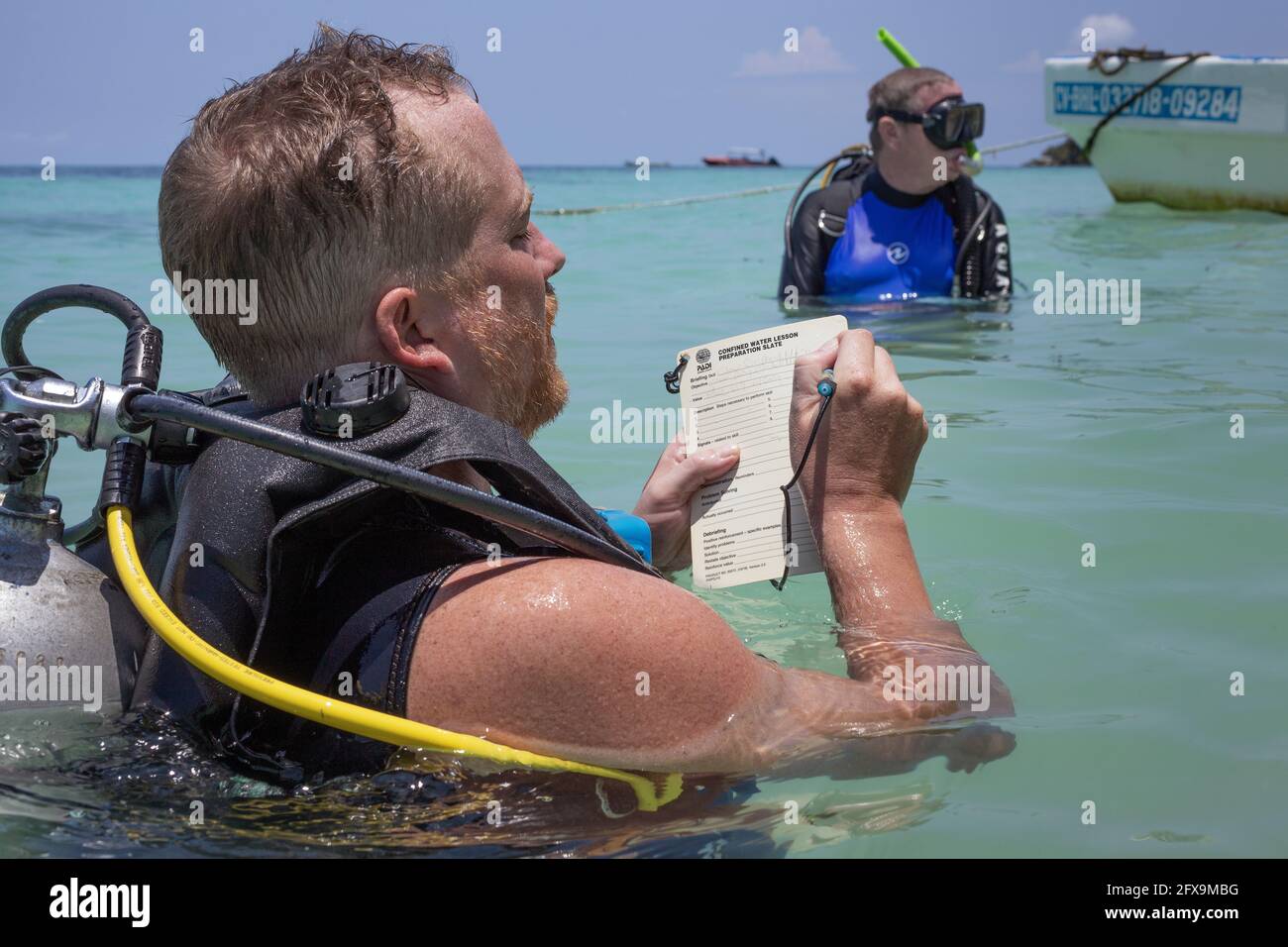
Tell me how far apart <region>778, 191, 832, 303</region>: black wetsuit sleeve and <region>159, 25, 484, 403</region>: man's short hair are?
6.82 meters

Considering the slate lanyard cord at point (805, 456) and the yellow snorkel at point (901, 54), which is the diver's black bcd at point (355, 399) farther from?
the yellow snorkel at point (901, 54)

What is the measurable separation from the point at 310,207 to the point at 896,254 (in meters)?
7.22

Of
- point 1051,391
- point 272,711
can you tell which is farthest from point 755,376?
point 1051,391

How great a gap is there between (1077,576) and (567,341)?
4387 millimetres

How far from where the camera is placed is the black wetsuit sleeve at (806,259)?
8.61m

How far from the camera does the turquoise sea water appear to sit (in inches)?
73.6

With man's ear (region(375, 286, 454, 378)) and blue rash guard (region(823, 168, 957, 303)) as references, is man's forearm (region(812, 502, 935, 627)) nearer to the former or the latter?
man's ear (region(375, 286, 454, 378))

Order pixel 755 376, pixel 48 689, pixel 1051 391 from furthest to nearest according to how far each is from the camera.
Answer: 1. pixel 1051 391
2. pixel 755 376
3. pixel 48 689

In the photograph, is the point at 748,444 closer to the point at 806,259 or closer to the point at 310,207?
the point at 310,207
